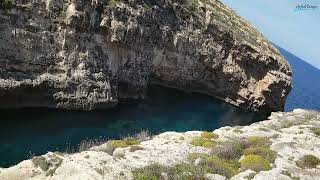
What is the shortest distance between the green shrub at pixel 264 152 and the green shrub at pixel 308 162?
1.68m

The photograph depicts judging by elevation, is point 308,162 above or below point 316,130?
below

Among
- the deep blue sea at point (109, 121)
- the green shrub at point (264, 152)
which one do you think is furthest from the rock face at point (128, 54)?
the green shrub at point (264, 152)

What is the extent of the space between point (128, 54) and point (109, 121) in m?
15.0

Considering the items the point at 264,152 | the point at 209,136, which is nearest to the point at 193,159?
the point at 264,152

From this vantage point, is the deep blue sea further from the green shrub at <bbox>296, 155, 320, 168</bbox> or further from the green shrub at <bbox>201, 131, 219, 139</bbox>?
the green shrub at <bbox>296, 155, 320, 168</bbox>

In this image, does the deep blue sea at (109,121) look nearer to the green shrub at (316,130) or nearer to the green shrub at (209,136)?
the green shrub at (209,136)

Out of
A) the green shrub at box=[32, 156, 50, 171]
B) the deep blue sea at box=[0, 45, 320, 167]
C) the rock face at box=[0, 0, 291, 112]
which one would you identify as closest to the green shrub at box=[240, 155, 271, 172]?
the green shrub at box=[32, 156, 50, 171]

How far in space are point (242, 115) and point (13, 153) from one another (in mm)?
57460

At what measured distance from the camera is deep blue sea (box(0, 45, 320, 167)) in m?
51.4

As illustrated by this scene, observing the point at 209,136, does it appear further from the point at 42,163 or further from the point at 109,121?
the point at 109,121

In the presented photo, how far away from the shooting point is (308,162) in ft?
Answer: 107

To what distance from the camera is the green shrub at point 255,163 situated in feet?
98.7

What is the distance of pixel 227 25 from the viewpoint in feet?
338

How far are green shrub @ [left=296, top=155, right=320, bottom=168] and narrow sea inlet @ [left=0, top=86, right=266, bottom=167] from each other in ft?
82.8
